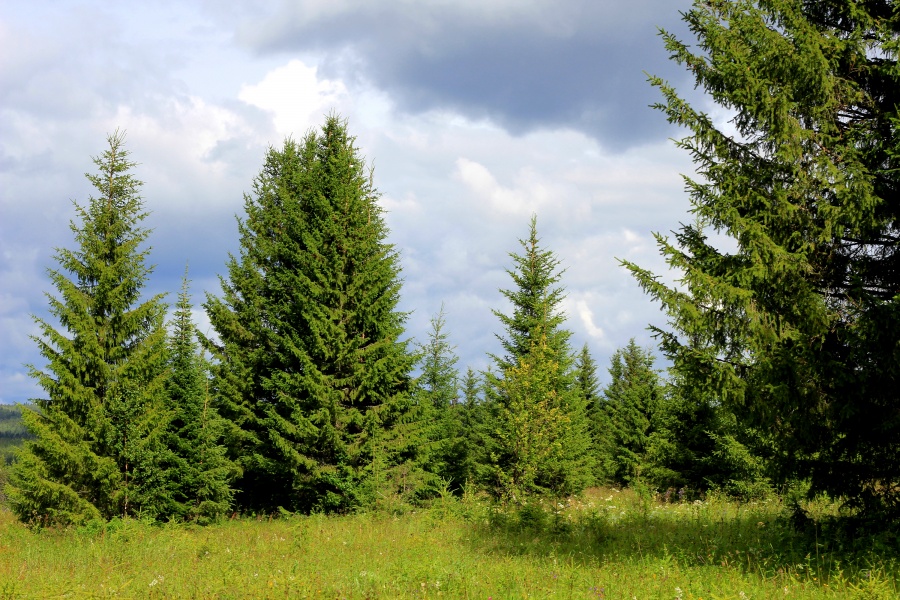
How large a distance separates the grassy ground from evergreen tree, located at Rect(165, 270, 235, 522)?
12.1ft

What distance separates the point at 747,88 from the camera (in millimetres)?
9516

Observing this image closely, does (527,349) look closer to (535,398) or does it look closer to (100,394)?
(535,398)

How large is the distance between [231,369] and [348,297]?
23.1 feet

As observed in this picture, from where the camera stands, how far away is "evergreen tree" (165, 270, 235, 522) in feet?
63.8

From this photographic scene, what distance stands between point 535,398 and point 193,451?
1107cm

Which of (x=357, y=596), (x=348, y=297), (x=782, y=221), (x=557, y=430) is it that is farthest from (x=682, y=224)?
(x=348, y=297)

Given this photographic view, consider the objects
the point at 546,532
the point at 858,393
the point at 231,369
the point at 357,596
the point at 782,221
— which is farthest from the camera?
the point at 231,369

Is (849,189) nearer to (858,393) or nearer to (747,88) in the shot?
(747,88)

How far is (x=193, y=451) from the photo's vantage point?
19781mm

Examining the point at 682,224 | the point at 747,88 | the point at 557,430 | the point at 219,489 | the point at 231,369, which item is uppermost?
the point at 747,88

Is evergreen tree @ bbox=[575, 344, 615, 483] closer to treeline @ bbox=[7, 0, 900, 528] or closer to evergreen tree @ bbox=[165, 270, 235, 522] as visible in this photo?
treeline @ bbox=[7, 0, 900, 528]

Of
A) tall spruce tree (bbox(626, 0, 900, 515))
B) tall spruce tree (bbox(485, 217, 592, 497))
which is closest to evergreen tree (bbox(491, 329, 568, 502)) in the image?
tall spruce tree (bbox(485, 217, 592, 497))

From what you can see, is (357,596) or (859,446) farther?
(859,446)

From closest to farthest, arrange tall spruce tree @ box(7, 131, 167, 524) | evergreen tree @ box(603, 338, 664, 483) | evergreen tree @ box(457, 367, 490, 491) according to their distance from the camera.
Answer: tall spruce tree @ box(7, 131, 167, 524) < evergreen tree @ box(457, 367, 490, 491) < evergreen tree @ box(603, 338, 664, 483)
